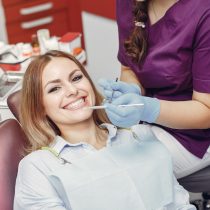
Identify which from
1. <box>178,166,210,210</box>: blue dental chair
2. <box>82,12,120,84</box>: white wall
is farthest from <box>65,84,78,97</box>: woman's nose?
<box>82,12,120,84</box>: white wall

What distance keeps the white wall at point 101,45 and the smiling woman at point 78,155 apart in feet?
5.37

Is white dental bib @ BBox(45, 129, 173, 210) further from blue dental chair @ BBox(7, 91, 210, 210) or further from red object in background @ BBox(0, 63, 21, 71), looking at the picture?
red object in background @ BBox(0, 63, 21, 71)

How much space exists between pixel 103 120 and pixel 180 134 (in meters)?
0.26

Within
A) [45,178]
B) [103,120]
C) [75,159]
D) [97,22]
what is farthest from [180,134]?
[97,22]

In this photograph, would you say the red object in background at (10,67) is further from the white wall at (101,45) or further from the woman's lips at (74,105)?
the white wall at (101,45)

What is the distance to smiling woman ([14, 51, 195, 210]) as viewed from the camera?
4.25 ft

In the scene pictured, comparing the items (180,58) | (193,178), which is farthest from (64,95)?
(193,178)

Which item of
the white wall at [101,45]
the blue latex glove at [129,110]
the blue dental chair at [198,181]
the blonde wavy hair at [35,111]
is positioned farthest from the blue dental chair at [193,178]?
the white wall at [101,45]

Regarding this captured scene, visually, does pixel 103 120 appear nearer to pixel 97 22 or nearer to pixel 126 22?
pixel 126 22

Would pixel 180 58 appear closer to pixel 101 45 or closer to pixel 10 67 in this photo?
pixel 10 67

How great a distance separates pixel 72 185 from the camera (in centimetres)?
128

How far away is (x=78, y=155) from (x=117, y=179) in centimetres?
14

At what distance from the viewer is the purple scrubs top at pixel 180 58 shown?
4.36ft

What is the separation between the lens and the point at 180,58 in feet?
4.57
